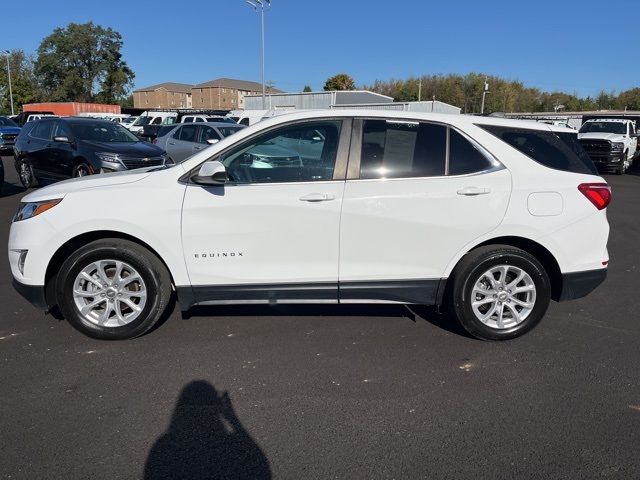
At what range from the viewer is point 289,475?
2.56 metres

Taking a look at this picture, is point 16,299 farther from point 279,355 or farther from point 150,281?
point 279,355

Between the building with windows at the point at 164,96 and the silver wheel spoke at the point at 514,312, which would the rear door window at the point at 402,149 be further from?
the building with windows at the point at 164,96

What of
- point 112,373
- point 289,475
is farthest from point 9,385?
point 289,475

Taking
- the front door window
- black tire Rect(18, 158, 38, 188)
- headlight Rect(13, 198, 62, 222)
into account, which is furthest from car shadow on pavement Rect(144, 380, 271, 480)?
black tire Rect(18, 158, 38, 188)

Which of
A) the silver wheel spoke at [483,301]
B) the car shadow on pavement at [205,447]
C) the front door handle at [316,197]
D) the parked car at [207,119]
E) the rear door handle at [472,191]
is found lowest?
the car shadow on pavement at [205,447]

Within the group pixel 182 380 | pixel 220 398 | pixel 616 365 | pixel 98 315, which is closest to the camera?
pixel 220 398

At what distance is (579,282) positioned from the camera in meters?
4.14

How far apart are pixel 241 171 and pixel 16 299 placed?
285cm

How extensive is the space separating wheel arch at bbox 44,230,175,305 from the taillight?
131 inches

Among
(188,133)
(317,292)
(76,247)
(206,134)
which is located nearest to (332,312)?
(317,292)

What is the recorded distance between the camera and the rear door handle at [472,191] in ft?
12.8

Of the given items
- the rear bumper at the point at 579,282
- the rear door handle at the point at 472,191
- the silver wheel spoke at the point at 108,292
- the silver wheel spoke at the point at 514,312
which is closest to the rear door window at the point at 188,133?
the silver wheel spoke at the point at 108,292

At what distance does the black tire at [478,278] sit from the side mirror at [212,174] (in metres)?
1.96

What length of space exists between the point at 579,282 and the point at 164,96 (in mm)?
132939
